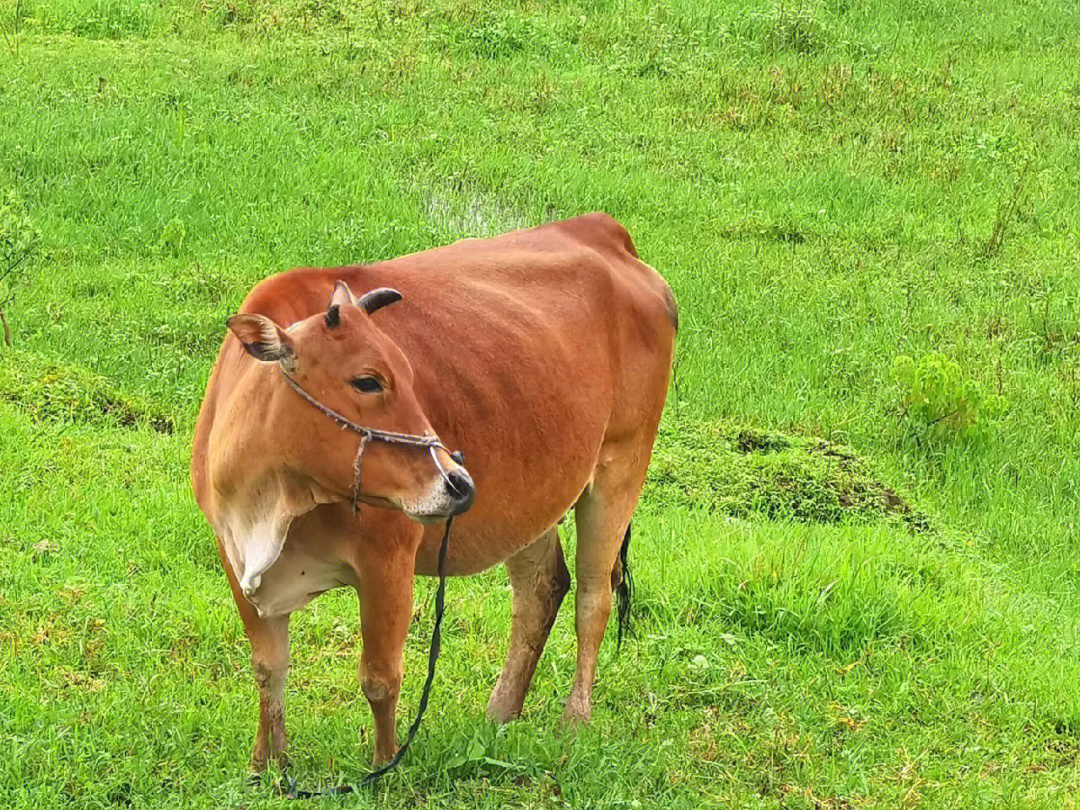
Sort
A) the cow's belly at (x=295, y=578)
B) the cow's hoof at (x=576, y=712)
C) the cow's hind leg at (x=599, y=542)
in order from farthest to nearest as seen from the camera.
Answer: the cow's hind leg at (x=599, y=542) < the cow's hoof at (x=576, y=712) < the cow's belly at (x=295, y=578)

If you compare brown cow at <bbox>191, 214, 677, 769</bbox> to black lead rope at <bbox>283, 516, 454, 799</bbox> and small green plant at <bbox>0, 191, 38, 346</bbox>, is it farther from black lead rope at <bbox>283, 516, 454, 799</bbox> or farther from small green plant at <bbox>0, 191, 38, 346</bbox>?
small green plant at <bbox>0, 191, 38, 346</bbox>

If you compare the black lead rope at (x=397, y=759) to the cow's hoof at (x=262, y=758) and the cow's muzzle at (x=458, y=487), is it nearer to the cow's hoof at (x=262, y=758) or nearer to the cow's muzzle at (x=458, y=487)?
the cow's hoof at (x=262, y=758)

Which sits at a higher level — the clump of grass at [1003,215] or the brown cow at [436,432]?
the brown cow at [436,432]

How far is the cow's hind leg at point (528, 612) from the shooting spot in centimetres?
522

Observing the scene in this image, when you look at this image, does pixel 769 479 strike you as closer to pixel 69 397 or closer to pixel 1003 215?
pixel 69 397

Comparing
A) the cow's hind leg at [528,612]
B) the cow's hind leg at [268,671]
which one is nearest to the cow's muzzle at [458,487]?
the cow's hind leg at [268,671]

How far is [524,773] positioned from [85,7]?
37.8 feet

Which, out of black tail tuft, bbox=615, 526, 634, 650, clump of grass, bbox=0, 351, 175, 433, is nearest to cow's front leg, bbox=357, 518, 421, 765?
black tail tuft, bbox=615, 526, 634, 650

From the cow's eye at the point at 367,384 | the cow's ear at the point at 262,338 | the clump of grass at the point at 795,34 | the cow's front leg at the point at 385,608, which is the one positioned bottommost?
the clump of grass at the point at 795,34

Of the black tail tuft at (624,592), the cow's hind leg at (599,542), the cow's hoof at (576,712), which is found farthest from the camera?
the black tail tuft at (624,592)

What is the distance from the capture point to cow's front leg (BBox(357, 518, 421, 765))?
416 centimetres

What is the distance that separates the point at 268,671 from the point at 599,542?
141cm

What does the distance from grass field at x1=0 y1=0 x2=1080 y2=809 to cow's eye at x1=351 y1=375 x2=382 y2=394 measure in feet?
4.09

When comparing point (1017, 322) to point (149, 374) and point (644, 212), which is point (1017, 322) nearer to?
point (644, 212)
